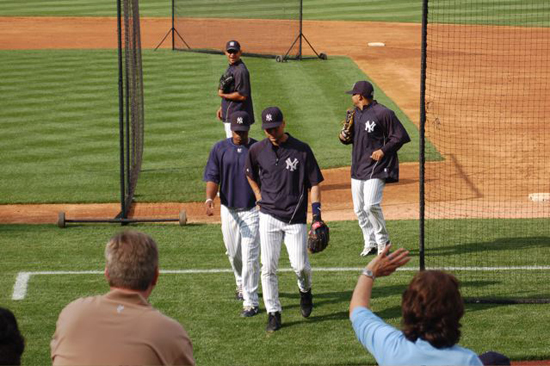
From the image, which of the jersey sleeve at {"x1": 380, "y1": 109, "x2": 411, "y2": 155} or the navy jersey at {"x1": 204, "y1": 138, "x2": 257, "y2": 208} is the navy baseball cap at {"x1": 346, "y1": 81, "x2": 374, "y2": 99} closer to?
the jersey sleeve at {"x1": 380, "y1": 109, "x2": 411, "y2": 155}

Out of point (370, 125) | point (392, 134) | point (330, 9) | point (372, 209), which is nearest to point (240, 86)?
point (370, 125)

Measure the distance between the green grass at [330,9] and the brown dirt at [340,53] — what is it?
1229 mm

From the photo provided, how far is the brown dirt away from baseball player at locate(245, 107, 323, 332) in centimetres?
483

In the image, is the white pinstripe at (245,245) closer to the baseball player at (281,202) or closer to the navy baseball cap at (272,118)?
the baseball player at (281,202)

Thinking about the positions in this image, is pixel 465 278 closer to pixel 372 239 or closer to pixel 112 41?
pixel 372 239

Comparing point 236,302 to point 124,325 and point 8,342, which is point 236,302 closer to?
point 124,325

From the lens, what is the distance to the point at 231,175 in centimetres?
925

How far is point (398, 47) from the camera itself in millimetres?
30297

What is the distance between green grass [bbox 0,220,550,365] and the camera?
26.9ft

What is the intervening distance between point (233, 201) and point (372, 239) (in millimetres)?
2752

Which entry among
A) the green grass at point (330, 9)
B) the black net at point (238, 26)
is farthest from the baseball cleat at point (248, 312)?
the green grass at point (330, 9)

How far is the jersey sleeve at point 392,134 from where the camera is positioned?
10969 mm

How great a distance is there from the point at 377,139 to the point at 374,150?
14 cm

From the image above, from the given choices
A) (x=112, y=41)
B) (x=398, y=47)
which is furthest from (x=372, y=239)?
(x=112, y=41)
